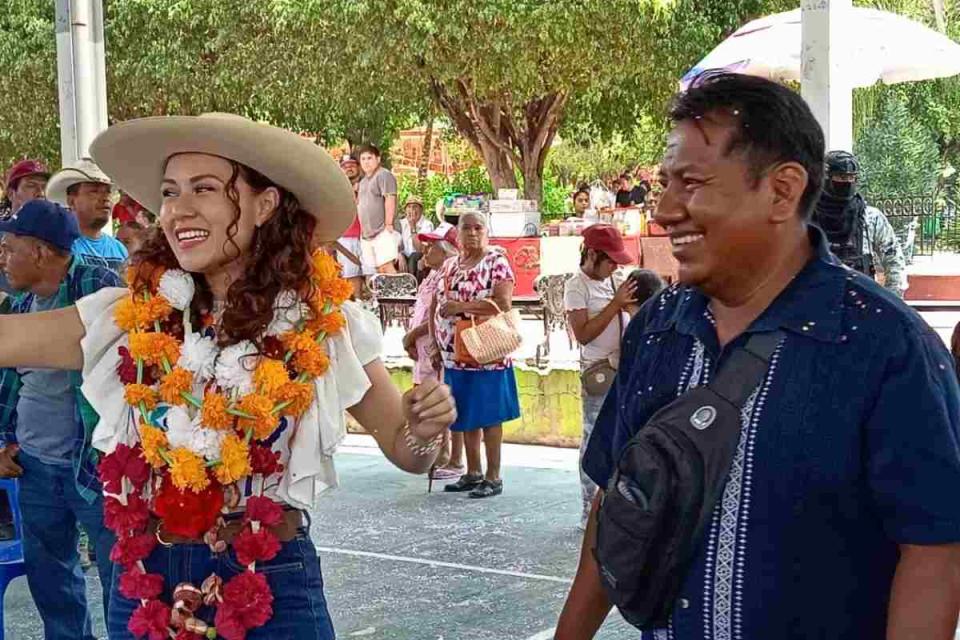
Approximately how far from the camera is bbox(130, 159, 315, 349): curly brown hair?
3049 millimetres

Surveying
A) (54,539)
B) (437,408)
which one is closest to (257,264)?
(437,408)

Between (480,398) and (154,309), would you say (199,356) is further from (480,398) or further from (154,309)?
(480,398)

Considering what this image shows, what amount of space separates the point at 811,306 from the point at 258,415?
53.0 inches

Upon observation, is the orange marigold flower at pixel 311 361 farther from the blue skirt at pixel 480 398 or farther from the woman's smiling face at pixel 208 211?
the blue skirt at pixel 480 398

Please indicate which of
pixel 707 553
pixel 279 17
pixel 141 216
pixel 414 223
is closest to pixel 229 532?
pixel 707 553

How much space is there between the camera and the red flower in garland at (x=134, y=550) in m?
2.95

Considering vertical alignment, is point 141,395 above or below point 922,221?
below

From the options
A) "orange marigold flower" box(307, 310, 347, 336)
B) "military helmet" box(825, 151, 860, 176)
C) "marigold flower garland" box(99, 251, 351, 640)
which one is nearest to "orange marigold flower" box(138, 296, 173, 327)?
"marigold flower garland" box(99, 251, 351, 640)

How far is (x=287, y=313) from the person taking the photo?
313cm

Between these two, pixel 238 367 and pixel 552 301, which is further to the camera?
pixel 552 301

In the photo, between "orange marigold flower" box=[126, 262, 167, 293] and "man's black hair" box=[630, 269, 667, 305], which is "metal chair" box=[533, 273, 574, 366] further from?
"orange marigold flower" box=[126, 262, 167, 293]

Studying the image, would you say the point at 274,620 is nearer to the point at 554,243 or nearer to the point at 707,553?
the point at 707,553

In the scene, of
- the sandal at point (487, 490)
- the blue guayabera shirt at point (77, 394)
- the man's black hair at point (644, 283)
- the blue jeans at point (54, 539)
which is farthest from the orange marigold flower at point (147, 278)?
the sandal at point (487, 490)

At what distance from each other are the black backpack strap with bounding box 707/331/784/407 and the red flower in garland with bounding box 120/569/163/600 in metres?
1.42
